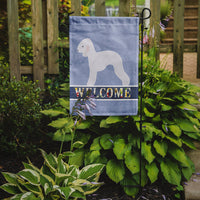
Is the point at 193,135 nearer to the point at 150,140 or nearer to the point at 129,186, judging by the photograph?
the point at 150,140

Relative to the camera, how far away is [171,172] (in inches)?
105

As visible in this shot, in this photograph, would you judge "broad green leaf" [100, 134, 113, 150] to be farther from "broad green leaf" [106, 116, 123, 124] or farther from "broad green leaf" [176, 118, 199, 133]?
"broad green leaf" [176, 118, 199, 133]

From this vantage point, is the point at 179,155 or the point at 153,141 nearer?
the point at 179,155

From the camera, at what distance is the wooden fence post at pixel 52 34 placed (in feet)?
12.2

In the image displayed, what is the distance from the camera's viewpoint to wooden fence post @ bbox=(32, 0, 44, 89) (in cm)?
367

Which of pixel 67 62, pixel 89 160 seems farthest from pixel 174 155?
pixel 67 62

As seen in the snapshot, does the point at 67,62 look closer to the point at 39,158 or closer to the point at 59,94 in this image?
the point at 59,94

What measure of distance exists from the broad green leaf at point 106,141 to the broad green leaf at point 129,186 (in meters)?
0.31

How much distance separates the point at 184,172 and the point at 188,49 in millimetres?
1914

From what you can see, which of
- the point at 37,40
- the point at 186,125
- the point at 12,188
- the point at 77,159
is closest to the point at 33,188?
the point at 12,188

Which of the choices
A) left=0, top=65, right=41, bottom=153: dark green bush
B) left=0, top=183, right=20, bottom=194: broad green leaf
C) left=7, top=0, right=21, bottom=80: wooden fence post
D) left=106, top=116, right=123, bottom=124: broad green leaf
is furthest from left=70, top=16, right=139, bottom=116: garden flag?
left=7, top=0, right=21, bottom=80: wooden fence post

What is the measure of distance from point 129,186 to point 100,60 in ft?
3.60

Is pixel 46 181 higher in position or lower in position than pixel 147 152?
lower

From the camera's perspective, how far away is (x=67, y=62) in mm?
3822
